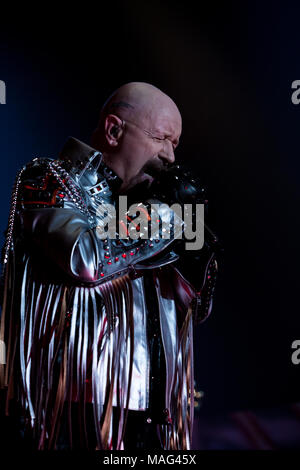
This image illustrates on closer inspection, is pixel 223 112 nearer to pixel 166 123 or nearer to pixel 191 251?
pixel 166 123

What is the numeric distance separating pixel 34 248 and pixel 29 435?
13.7 inches

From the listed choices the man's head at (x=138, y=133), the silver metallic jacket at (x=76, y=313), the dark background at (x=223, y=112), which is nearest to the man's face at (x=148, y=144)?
the man's head at (x=138, y=133)

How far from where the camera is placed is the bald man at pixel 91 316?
947 millimetres

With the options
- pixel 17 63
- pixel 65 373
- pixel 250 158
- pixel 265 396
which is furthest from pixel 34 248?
pixel 265 396

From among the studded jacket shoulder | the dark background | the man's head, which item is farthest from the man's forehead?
the dark background

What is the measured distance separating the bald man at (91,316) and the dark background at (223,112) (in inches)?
21.5

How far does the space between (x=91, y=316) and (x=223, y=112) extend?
947mm

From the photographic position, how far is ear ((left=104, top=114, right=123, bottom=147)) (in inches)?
48.7

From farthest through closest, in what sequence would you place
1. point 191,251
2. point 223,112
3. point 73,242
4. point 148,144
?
point 223,112, point 148,144, point 191,251, point 73,242

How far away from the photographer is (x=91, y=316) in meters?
1.00

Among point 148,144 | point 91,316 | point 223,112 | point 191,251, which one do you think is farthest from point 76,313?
point 223,112

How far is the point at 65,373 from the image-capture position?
3.13ft

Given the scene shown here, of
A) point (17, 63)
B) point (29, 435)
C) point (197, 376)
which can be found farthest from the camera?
point (197, 376)
